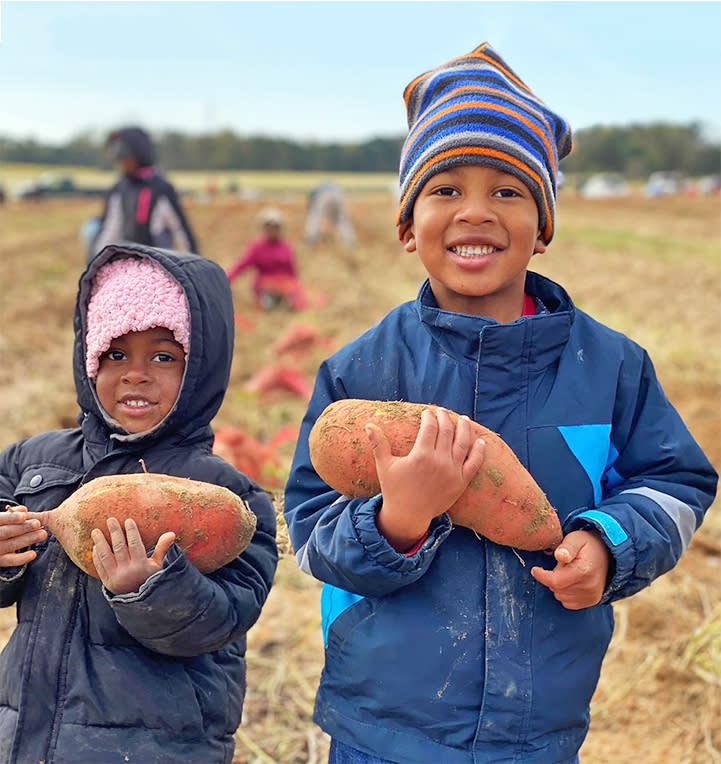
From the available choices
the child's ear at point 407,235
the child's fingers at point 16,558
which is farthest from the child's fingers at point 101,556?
the child's ear at point 407,235

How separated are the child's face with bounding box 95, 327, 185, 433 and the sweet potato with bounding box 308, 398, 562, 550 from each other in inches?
18.0

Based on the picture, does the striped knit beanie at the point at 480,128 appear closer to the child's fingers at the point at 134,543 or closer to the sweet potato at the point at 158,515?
the sweet potato at the point at 158,515

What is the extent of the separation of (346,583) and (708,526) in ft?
10.5

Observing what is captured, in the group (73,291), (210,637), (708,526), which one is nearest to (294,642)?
(210,637)

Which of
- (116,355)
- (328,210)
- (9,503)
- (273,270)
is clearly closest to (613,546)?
(116,355)

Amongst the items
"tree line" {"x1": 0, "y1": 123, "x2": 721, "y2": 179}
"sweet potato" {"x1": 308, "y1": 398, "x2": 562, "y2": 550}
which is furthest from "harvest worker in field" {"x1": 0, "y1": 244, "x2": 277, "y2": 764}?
"tree line" {"x1": 0, "y1": 123, "x2": 721, "y2": 179}

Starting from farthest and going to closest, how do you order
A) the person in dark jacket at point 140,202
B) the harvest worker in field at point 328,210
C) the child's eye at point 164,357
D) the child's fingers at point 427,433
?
the harvest worker in field at point 328,210 → the person in dark jacket at point 140,202 → the child's eye at point 164,357 → the child's fingers at point 427,433

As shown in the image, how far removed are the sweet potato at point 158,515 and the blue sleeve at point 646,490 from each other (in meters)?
0.70

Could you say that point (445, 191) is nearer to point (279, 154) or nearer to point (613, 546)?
point (613, 546)

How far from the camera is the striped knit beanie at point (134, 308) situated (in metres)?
2.12

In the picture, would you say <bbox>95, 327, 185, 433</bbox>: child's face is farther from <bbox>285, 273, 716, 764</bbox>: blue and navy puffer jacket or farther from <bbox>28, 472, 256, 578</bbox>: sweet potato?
<bbox>285, 273, 716, 764</bbox>: blue and navy puffer jacket

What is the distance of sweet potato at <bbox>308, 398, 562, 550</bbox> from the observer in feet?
5.88

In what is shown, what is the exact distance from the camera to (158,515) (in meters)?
1.93

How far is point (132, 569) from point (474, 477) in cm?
69
